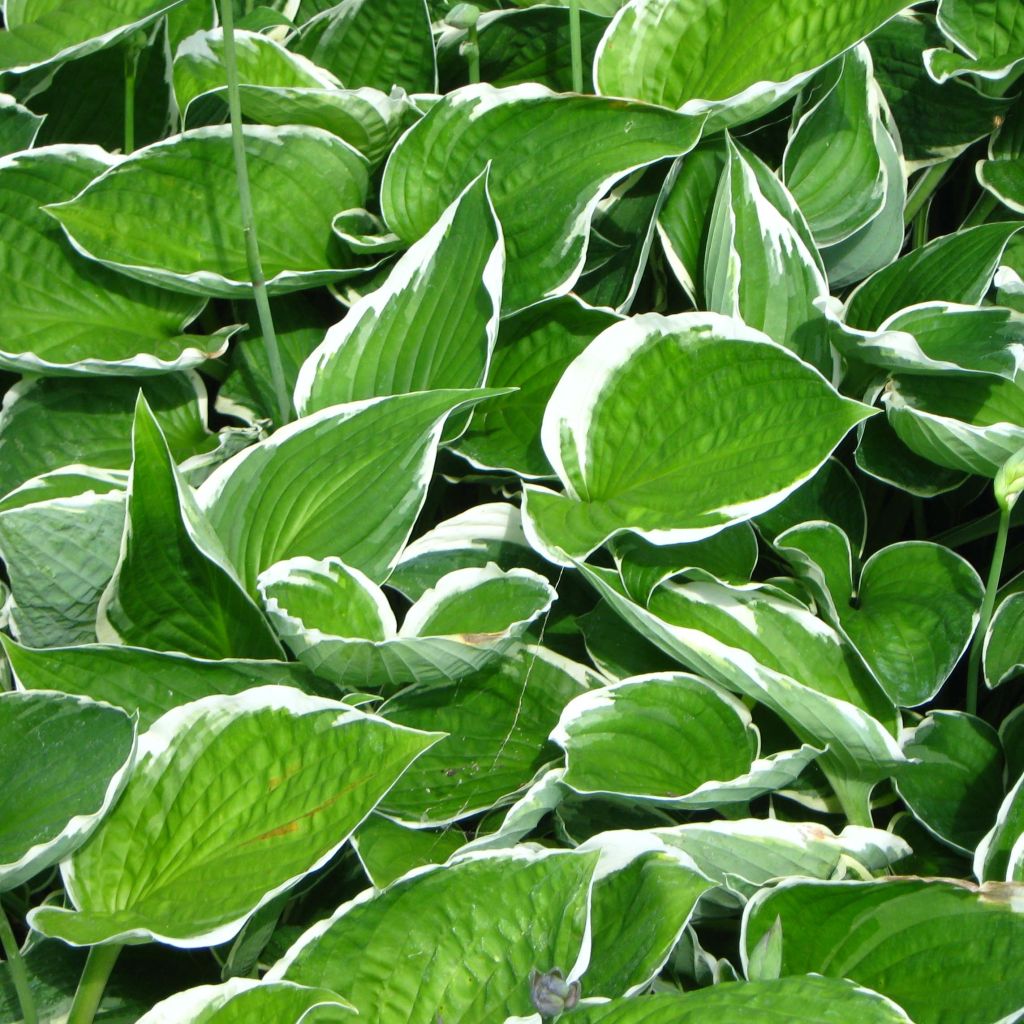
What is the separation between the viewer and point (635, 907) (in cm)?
84

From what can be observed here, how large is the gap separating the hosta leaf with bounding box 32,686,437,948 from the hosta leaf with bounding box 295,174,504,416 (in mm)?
303

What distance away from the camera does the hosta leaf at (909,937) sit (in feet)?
2.60

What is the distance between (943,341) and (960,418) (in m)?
0.07

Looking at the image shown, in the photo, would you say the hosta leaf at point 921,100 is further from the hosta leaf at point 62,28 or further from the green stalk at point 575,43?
the hosta leaf at point 62,28

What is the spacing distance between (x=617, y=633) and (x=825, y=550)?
181 millimetres

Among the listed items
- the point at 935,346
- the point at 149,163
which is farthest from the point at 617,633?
the point at 149,163

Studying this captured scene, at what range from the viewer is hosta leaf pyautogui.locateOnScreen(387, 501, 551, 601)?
3.49 feet

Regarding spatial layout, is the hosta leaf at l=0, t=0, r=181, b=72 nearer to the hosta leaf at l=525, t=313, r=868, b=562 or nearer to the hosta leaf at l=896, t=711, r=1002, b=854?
the hosta leaf at l=525, t=313, r=868, b=562

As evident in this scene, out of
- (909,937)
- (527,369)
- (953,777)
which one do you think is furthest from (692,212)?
(909,937)

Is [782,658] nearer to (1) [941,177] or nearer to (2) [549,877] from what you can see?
(2) [549,877]

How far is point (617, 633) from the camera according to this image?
1.05 meters

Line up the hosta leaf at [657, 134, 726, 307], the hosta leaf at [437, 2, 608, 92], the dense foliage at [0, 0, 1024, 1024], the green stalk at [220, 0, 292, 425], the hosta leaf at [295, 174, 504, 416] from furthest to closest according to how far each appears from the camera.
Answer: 1. the hosta leaf at [437, 2, 608, 92]
2. the hosta leaf at [657, 134, 726, 307]
3. the hosta leaf at [295, 174, 504, 416]
4. the green stalk at [220, 0, 292, 425]
5. the dense foliage at [0, 0, 1024, 1024]

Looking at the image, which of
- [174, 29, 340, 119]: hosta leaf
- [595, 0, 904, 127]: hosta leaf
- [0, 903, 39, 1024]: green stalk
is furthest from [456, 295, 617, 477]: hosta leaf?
[0, 903, 39, 1024]: green stalk

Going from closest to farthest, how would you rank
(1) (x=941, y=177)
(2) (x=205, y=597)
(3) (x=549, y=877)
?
(3) (x=549, y=877), (2) (x=205, y=597), (1) (x=941, y=177)
